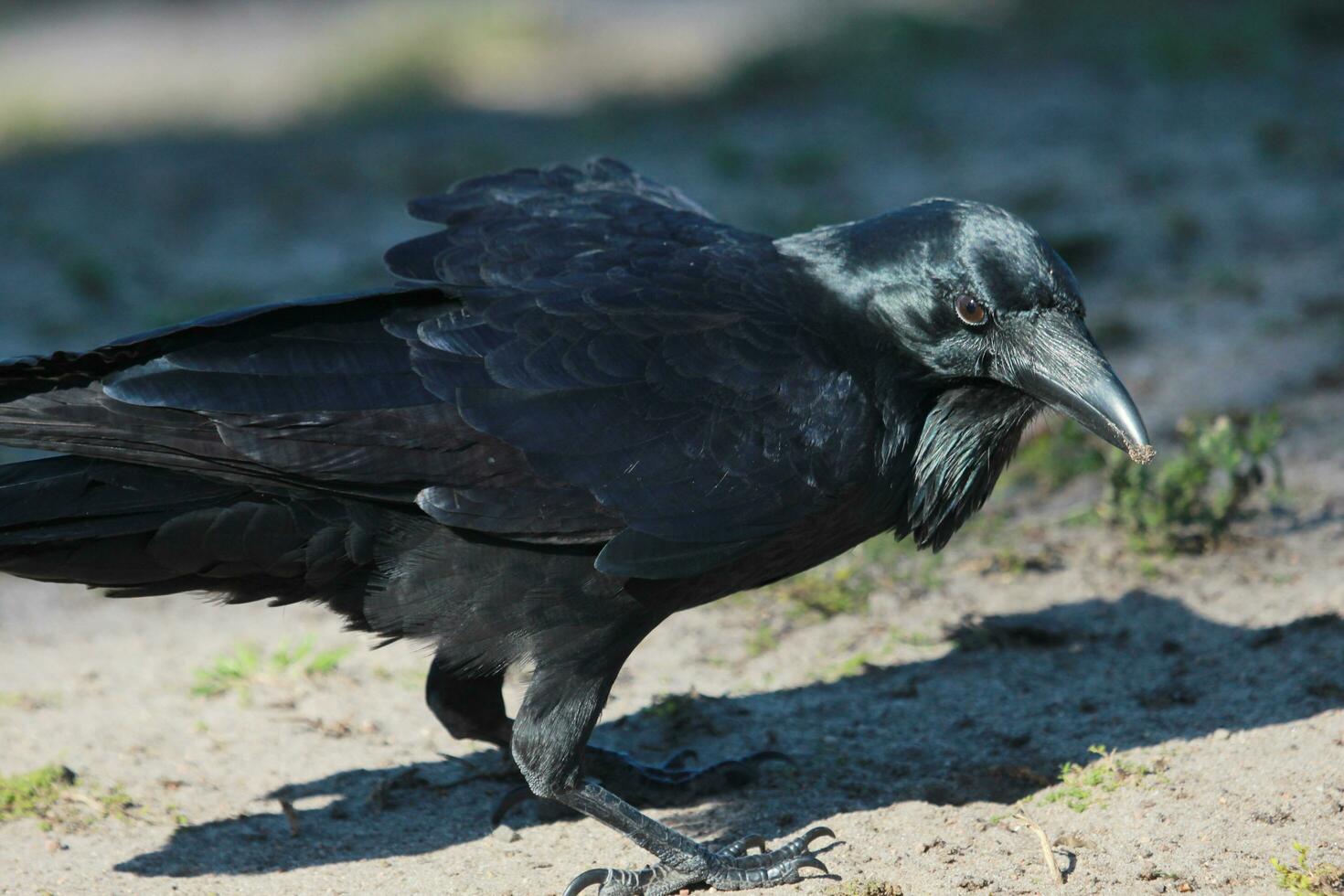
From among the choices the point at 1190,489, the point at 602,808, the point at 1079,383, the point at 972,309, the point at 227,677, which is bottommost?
the point at 602,808

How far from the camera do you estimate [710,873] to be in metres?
3.74

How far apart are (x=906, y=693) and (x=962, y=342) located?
4.69 ft

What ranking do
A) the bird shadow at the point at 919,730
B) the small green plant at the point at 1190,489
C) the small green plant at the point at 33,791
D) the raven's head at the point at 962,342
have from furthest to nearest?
the small green plant at the point at 1190,489, the small green plant at the point at 33,791, the bird shadow at the point at 919,730, the raven's head at the point at 962,342

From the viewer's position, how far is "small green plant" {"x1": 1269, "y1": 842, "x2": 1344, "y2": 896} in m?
3.26

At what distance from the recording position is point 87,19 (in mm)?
16172

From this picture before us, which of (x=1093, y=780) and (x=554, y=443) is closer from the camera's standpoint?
(x=554, y=443)

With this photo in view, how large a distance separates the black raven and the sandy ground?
19.6 inches

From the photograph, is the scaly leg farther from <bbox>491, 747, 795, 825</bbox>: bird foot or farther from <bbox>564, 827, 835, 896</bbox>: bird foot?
<bbox>491, 747, 795, 825</bbox>: bird foot

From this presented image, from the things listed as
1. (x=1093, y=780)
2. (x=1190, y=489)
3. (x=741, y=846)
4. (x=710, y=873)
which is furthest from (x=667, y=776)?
(x=1190, y=489)

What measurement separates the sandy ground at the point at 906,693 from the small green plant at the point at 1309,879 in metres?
0.06

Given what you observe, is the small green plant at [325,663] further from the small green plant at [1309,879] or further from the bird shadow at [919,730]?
the small green plant at [1309,879]

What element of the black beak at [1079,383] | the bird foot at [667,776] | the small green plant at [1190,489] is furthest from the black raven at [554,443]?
the small green plant at [1190,489]

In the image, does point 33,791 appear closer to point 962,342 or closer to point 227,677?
point 227,677

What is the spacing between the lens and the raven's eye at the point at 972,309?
369cm
